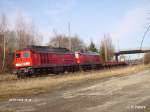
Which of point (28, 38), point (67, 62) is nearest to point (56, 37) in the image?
point (28, 38)

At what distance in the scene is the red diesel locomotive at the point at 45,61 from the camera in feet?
96.8

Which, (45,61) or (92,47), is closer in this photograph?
(45,61)

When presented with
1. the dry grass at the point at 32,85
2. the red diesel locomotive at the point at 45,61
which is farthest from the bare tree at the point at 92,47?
the dry grass at the point at 32,85

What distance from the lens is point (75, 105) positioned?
9609mm

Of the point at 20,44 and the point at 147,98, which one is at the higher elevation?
the point at 20,44

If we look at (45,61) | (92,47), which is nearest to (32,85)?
(45,61)

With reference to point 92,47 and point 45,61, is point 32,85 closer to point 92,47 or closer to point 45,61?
point 45,61

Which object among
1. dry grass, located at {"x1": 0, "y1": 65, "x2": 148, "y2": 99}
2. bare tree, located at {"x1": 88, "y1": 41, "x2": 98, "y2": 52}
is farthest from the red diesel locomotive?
bare tree, located at {"x1": 88, "y1": 41, "x2": 98, "y2": 52}

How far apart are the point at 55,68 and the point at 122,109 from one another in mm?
25812

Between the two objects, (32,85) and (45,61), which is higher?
(45,61)

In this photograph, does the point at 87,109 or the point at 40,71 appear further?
the point at 40,71

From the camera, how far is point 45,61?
3212 cm

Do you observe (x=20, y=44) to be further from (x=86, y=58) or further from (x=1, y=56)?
(x=86, y=58)

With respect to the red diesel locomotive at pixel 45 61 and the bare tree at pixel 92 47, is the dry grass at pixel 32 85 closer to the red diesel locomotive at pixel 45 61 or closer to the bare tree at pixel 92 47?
the red diesel locomotive at pixel 45 61
